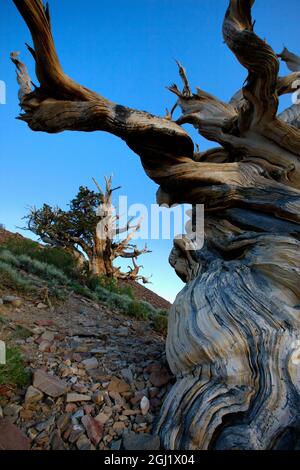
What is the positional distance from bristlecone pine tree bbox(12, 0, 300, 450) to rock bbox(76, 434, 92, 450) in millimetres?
453

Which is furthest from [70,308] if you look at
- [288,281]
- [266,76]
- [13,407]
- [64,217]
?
[64,217]

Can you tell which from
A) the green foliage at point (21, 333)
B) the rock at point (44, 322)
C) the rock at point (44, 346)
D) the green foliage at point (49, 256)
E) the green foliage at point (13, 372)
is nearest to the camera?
the green foliage at point (13, 372)

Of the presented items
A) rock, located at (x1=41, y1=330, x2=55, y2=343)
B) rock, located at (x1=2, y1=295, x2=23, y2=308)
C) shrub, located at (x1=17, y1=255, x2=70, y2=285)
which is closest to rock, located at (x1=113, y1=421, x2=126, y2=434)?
rock, located at (x1=41, y1=330, x2=55, y2=343)

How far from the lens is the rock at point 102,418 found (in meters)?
2.03

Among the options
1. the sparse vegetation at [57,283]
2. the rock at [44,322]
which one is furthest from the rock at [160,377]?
the sparse vegetation at [57,283]

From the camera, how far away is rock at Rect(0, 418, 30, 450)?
1775 millimetres

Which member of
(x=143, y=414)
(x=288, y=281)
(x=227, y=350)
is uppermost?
(x=288, y=281)

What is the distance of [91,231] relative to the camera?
10.2 m

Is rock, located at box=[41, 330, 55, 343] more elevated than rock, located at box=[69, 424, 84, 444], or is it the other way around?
rock, located at box=[41, 330, 55, 343]

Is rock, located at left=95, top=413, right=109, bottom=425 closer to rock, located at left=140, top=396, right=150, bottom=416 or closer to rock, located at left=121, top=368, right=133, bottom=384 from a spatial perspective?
rock, located at left=140, top=396, right=150, bottom=416

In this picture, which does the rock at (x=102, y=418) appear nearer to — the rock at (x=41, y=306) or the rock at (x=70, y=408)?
the rock at (x=70, y=408)

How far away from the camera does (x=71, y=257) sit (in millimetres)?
9109

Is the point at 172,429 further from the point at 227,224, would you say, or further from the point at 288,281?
the point at 227,224
